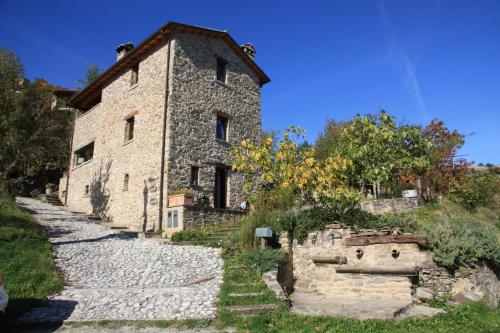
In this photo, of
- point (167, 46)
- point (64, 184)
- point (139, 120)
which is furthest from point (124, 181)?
point (64, 184)

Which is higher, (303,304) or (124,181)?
(124,181)

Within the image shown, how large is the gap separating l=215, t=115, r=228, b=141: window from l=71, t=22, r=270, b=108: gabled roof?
370 cm

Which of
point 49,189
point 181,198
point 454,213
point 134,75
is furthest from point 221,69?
point 49,189

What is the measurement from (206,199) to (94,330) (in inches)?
360

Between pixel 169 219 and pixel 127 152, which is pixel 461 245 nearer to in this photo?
pixel 169 219

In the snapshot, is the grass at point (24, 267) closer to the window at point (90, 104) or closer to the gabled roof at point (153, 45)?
the gabled roof at point (153, 45)

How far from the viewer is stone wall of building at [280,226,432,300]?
738cm

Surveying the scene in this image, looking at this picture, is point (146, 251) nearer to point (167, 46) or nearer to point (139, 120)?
point (139, 120)

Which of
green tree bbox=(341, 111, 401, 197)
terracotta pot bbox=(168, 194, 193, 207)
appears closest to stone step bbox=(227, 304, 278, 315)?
terracotta pot bbox=(168, 194, 193, 207)

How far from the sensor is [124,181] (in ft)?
52.8

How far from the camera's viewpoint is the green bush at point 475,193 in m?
14.3

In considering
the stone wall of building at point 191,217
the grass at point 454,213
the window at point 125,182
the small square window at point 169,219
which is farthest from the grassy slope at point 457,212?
the window at point 125,182

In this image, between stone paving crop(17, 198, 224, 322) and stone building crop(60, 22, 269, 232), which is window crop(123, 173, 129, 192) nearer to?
stone building crop(60, 22, 269, 232)

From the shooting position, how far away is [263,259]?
8031mm
